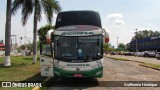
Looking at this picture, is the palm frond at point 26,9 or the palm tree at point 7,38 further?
the palm frond at point 26,9

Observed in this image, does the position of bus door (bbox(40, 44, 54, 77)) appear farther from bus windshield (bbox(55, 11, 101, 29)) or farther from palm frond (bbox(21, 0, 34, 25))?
palm frond (bbox(21, 0, 34, 25))

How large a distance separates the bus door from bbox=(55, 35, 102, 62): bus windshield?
620mm

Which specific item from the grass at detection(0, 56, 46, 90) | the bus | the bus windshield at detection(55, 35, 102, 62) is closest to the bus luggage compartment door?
the bus

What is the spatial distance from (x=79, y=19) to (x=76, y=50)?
6.15 feet

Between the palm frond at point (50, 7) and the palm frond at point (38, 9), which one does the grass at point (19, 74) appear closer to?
the palm frond at point (38, 9)

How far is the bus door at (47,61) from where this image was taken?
53.9 ft

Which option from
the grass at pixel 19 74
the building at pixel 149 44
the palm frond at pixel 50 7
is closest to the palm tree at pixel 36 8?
the palm frond at pixel 50 7

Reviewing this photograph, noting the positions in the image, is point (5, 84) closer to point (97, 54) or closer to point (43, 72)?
point (43, 72)

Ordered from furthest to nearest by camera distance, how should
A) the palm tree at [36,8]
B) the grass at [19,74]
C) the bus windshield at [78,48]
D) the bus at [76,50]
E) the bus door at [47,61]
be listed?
the palm tree at [36,8] → the grass at [19,74] → the bus door at [47,61] → the bus windshield at [78,48] → the bus at [76,50]

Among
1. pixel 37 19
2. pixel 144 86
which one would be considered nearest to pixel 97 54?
pixel 144 86

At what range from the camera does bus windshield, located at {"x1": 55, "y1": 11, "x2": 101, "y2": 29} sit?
16609mm

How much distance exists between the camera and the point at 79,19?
16.8 meters

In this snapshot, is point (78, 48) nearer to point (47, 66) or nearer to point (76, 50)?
point (76, 50)

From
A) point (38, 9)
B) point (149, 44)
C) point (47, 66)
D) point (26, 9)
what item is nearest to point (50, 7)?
point (38, 9)
